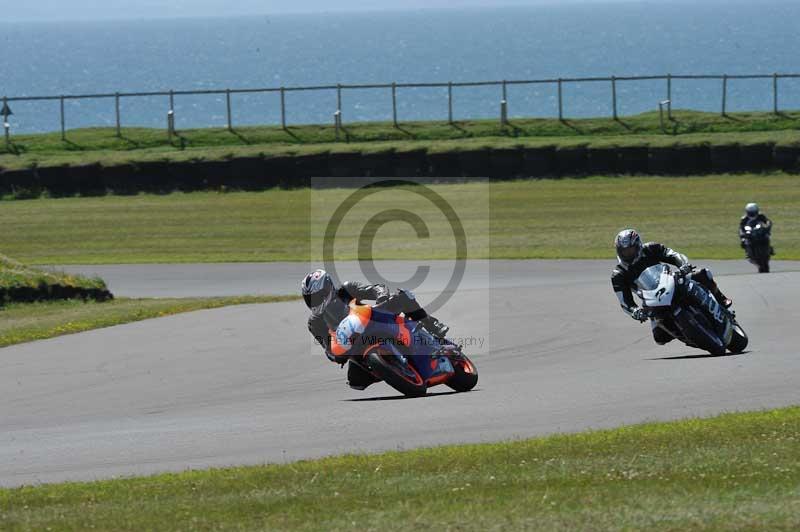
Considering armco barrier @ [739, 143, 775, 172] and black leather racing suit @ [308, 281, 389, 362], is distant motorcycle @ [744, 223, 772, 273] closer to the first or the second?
black leather racing suit @ [308, 281, 389, 362]

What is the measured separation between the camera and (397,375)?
43.8ft

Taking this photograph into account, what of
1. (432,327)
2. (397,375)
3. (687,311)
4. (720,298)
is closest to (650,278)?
(687,311)

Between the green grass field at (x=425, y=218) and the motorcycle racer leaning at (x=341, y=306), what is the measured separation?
14804mm

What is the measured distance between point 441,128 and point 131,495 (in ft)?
114

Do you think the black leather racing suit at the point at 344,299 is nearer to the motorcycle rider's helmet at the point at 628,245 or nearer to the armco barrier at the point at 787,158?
the motorcycle rider's helmet at the point at 628,245

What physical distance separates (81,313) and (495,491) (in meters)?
13.0

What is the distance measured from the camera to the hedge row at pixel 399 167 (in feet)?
123

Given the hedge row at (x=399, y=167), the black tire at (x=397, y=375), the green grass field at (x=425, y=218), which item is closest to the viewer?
the black tire at (x=397, y=375)

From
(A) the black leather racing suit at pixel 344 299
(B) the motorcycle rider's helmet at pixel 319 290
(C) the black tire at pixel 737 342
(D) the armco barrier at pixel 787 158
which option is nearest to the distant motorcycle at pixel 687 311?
(C) the black tire at pixel 737 342

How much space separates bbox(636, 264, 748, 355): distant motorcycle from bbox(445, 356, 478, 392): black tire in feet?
6.75

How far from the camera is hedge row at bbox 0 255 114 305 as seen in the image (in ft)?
73.6

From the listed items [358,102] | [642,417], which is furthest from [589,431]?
[358,102]

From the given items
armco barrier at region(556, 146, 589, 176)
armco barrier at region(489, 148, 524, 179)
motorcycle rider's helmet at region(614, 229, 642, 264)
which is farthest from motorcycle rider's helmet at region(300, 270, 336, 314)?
armco barrier at region(556, 146, 589, 176)

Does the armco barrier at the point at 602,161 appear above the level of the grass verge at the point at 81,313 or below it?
above
